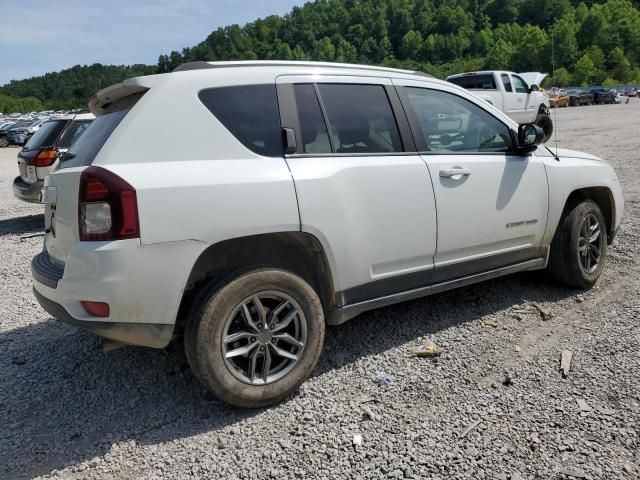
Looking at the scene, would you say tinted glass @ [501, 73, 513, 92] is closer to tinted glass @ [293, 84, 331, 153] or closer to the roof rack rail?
the roof rack rail

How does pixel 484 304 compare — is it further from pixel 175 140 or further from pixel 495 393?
pixel 175 140

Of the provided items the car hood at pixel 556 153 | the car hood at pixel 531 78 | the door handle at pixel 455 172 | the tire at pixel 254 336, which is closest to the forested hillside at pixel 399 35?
the car hood at pixel 531 78

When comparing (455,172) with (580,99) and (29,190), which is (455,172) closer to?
(29,190)

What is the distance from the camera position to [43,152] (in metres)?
8.63

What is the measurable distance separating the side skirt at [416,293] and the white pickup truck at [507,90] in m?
14.1

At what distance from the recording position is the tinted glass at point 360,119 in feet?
11.0

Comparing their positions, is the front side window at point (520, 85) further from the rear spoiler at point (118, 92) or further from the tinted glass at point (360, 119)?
the rear spoiler at point (118, 92)

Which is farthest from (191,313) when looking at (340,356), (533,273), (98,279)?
(533,273)

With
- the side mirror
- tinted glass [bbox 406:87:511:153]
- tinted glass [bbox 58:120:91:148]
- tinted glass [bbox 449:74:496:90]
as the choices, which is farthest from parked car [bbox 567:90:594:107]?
tinted glass [bbox 406:87:511:153]

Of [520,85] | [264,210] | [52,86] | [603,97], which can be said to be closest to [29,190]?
[264,210]

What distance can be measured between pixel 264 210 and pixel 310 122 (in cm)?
71

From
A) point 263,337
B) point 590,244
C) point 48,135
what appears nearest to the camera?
point 263,337

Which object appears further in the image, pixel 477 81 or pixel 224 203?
pixel 477 81

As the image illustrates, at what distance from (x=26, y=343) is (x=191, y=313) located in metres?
2.03
